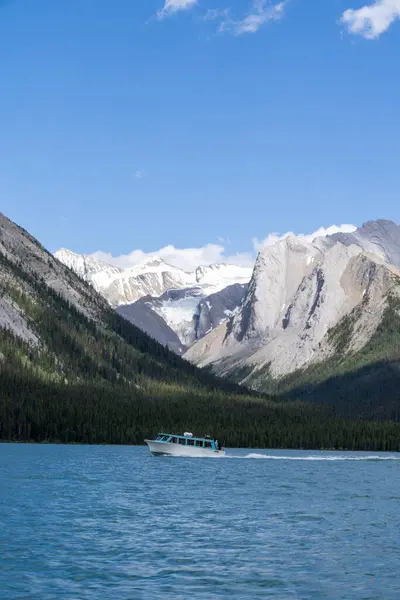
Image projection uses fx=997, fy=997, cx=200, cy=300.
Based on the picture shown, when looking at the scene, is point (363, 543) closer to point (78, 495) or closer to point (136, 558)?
point (136, 558)

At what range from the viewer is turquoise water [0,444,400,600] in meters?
60.8

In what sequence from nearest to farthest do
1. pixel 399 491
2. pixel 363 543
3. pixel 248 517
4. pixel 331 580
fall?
1. pixel 331 580
2. pixel 363 543
3. pixel 248 517
4. pixel 399 491

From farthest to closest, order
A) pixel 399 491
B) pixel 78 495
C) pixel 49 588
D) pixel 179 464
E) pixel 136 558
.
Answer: pixel 179 464 < pixel 399 491 < pixel 78 495 < pixel 136 558 < pixel 49 588

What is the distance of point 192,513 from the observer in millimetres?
98500

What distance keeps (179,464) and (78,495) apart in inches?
3018

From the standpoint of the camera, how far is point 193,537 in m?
81.1

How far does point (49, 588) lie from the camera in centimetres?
5903

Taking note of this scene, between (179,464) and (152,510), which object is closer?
(152,510)

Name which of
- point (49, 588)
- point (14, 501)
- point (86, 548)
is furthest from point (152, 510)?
Answer: point (49, 588)

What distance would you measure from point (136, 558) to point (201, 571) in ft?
20.8

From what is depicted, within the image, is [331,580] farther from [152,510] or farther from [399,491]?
[399,491]

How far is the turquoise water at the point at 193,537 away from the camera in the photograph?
6081 cm

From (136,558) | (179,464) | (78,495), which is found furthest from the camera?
(179,464)

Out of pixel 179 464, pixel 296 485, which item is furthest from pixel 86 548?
pixel 179 464
